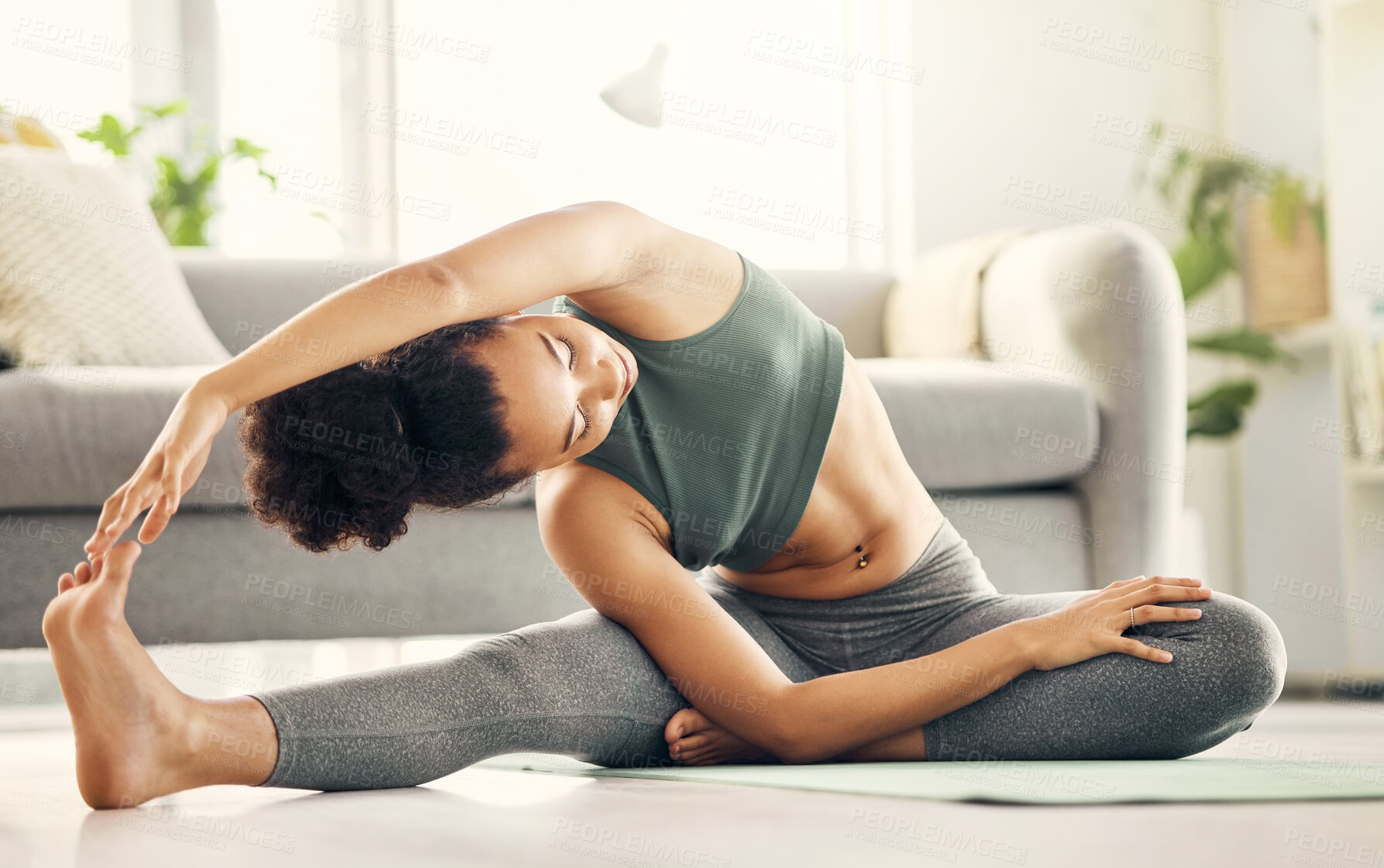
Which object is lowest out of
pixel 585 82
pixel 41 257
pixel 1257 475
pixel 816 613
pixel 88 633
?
pixel 1257 475

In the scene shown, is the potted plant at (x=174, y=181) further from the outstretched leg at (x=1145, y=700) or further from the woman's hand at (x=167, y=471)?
the outstretched leg at (x=1145, y=700)

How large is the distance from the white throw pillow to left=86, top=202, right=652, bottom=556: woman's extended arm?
103cm

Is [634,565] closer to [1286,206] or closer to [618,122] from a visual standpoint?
[1286,206]

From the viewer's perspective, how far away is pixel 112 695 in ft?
2.60

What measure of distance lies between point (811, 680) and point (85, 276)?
1380 millimetres

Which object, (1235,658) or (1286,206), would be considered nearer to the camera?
(1235,658)

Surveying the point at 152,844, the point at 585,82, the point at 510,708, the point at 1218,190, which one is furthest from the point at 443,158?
the point at 152,844

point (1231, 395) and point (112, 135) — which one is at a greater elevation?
point (112, 135)

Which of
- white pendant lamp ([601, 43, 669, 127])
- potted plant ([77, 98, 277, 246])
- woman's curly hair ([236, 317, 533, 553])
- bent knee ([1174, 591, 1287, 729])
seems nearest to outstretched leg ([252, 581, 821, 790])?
woman's curly hair ([236, 317, 533, 553])

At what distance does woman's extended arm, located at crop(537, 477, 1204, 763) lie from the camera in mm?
997

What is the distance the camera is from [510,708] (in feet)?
3.14

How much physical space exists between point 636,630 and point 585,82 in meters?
2.40

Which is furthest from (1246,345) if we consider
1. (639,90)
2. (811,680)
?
(811,680)

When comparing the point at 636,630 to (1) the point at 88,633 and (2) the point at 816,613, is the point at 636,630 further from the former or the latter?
(1) the point at 88,633
